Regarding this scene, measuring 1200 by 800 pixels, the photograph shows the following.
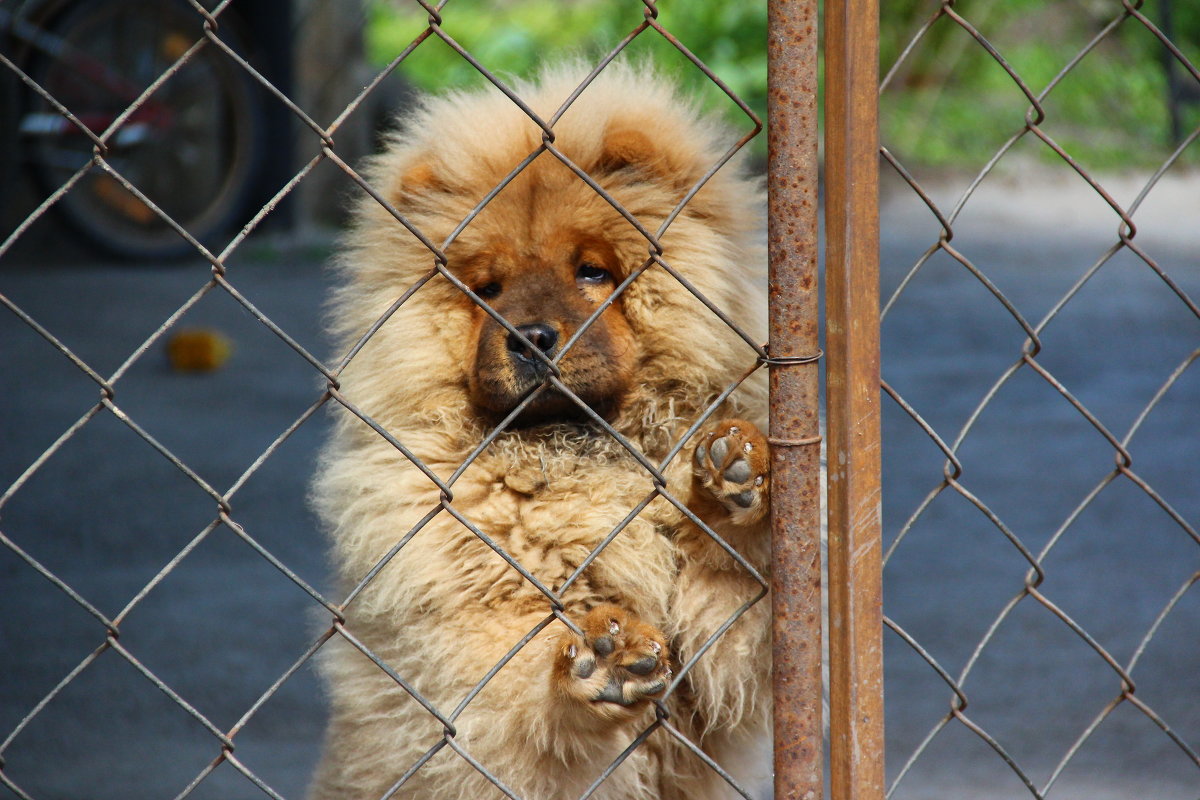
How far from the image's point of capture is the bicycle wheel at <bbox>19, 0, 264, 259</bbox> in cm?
768

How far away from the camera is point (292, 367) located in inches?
259

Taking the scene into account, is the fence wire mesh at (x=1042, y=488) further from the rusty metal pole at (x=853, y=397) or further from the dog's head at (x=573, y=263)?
the dog's head at (x=573, y=263)

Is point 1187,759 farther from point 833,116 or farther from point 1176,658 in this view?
point 833,116

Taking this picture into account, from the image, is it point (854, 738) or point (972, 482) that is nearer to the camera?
point (854, 738)

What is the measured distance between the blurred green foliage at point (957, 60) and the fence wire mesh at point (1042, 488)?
0.72 metres

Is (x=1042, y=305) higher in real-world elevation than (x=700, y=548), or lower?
higher

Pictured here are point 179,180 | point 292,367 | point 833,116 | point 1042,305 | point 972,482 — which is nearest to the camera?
point 833,116

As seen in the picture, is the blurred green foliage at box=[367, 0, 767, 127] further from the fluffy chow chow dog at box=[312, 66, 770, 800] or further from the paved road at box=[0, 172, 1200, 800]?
the fluffy chow chow dog at box=[312, 66, 770, 800]

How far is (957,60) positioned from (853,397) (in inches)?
407

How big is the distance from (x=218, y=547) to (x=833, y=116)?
385 cm

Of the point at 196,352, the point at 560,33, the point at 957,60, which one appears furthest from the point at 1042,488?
the point at 560,33

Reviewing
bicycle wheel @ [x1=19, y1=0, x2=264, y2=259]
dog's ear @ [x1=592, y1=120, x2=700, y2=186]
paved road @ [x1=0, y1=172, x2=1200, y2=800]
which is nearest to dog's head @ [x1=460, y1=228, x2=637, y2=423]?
dog's ear @ [x1=592, y1=120, x2=700, y2=186]

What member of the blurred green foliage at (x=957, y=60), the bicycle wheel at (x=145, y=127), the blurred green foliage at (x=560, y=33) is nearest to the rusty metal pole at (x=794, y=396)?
the blurred green foliage at (x=560, y=33)

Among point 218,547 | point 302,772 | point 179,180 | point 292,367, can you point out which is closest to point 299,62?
point 179,180
